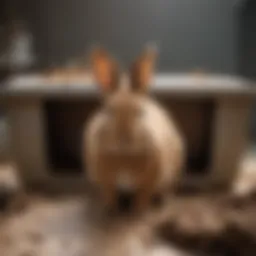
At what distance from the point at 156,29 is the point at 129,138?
0.72 meters

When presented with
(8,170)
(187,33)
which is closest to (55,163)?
(8,170)

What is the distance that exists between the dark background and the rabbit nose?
1.97 ft

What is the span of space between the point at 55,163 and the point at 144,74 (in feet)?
1.61

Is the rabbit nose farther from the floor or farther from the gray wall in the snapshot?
the gray wall

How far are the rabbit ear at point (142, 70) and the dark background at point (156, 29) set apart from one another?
0.57 m

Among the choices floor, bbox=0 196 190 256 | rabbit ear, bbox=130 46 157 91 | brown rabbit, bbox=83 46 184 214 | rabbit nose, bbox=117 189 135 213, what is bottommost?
rabbit nose, bbox=117 189 135 213

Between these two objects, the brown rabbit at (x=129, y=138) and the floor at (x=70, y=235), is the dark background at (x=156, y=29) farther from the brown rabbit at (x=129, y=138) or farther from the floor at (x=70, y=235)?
the floor at (x=70, y=235)

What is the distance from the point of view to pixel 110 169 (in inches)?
46.3

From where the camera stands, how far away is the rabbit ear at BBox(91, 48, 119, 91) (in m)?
1.16

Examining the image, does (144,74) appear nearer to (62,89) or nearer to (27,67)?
(62,89)

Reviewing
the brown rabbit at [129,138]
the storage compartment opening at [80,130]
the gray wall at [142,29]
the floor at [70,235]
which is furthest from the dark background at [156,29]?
the floor at [70,235]

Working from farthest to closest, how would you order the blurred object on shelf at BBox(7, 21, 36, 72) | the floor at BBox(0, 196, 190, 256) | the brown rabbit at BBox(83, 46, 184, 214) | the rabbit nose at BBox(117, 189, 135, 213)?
1. the blurred object on shelf at BBox(7, 21, 36, 72)
2. the rabbit nose at BBox(117, 189, 135, 213)
3. the brown rabbit at BBox(83, 46, 184, 214)
4. the floor at BBox(0, 196, 190, 256)

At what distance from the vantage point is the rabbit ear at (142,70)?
1.15 metres

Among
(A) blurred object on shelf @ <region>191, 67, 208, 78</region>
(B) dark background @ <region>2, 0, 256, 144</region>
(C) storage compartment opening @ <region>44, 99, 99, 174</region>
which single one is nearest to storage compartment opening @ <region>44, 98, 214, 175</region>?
(C) storage compartment opening @ <region>44, 99, 99, 174</region>
